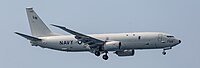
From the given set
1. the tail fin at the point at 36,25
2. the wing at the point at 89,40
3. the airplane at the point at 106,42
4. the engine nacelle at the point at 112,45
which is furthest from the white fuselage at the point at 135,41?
the tail fin at the point at 36,25

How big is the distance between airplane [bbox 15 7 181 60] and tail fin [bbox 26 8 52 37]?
2.67ft

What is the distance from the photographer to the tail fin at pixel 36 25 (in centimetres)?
10162

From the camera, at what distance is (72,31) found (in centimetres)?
8944

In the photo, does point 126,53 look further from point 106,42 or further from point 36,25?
point 36,25

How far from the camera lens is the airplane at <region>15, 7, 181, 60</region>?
91.5 metres

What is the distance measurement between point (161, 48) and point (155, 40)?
5.16 ft

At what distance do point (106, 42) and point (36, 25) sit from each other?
45.4 ft

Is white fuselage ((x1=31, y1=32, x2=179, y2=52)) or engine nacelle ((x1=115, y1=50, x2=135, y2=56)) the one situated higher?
white fuselage ((x1=31, y1=32, x2=179, y2=52))

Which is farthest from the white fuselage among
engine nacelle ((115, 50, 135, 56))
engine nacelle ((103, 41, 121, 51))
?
engine nacelle ((115, 50, 135, 56))

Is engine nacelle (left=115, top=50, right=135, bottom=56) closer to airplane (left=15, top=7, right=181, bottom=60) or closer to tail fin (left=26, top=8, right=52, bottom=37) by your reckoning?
airplane (left=15, top=7, right=181, bottom=60)

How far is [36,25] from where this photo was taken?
103 meters

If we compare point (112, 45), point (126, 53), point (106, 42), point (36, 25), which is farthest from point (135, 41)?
point (36, 25)

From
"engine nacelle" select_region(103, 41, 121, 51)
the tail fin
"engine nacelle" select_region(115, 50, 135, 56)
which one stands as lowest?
"engine nacelle" select_region(115, 50, 135, 56)

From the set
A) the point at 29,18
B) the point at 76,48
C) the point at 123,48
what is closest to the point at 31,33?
the point at 29,18
